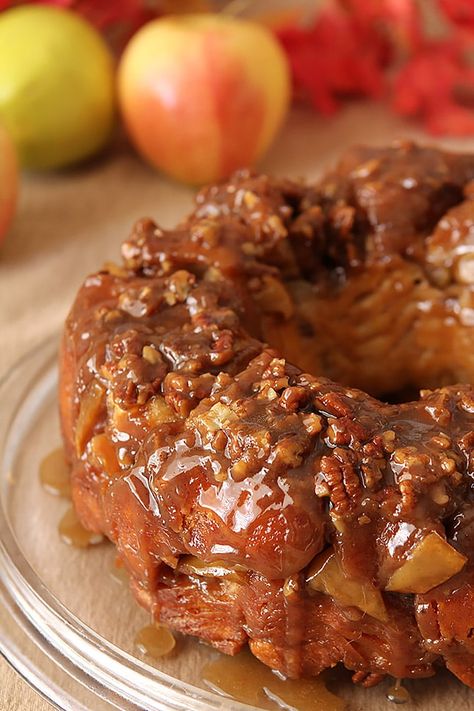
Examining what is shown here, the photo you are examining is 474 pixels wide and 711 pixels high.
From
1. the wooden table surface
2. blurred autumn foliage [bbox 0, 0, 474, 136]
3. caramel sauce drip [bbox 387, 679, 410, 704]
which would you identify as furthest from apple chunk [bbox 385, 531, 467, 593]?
blurred autumn foliage [bbox 0, 0, 474, 136]

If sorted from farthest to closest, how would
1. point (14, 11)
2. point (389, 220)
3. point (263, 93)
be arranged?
point (14, 11) → point (263, 93) → point (389, 220)

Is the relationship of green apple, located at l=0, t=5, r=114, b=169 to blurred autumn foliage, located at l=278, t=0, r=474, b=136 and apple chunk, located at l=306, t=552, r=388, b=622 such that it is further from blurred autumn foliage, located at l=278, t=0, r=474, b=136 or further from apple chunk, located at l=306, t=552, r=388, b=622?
apple chunk, located at l=306, t=552, r=388, b=622

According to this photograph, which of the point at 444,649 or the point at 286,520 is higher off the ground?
the point at 286,520

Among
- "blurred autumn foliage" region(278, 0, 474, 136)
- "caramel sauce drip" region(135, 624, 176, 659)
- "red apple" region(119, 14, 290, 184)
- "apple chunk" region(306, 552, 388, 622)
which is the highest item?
"apple chunk" region(306, 552, 388, 622)

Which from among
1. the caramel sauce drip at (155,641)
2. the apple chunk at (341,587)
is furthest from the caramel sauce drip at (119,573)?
the apple chunk at (341,587)

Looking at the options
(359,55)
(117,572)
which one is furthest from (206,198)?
(359,55)

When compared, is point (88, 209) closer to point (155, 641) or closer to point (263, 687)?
point (155, 641)

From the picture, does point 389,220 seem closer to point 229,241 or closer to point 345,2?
point 229,241

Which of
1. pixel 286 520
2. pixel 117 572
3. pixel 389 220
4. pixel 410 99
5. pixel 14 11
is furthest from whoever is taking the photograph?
pixel 410 99
